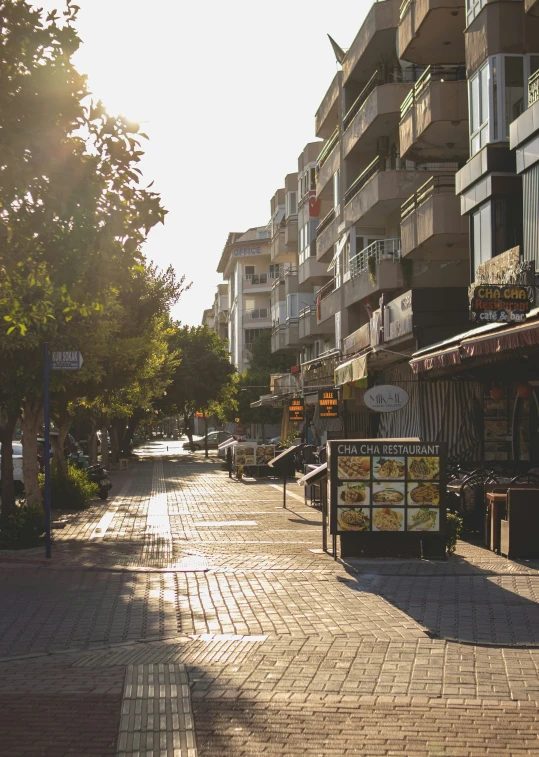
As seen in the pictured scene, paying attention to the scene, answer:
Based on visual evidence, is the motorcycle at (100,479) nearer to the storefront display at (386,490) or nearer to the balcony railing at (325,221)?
the storefront display at (386,490)

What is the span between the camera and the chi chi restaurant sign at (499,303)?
587 inches

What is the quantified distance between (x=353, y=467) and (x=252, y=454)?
74.9 feet

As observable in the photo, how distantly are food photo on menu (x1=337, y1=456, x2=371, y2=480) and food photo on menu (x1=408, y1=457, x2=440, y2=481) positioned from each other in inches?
21.2

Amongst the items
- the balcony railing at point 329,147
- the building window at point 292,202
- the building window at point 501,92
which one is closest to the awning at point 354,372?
the building window at point 501,92

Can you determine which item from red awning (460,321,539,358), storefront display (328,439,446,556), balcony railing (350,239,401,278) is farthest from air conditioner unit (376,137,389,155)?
storefront display (328,439,446,556)

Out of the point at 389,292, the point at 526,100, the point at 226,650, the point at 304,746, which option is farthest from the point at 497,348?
the point at 389,292

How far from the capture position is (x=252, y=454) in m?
35.4

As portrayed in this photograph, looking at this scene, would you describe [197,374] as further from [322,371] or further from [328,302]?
[328,302]

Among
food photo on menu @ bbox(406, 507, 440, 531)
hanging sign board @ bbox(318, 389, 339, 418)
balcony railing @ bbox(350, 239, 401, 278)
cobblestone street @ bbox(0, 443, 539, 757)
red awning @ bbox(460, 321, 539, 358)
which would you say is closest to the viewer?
cobblestone street @ bbox(0, 443, 539, 757)

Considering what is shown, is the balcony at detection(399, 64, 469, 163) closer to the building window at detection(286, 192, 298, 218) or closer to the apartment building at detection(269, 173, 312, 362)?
the apartment building at detection(269, 173, 312, 362)

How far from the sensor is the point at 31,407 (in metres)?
19.0

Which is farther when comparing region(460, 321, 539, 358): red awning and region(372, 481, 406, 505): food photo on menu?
region(460, 321, 539, 358): red awning

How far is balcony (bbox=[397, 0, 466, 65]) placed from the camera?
70.6ft

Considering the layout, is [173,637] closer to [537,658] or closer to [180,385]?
[537,658]
